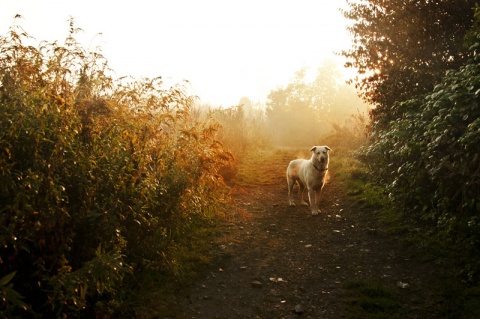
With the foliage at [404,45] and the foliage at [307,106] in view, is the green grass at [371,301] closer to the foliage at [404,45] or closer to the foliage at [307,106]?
the foliage at [404,45]

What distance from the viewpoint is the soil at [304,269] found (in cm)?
448

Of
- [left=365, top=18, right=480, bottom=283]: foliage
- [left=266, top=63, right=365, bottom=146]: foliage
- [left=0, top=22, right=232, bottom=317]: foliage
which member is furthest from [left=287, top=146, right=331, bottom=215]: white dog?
[left=266, top=63, right=365, bottom=146]: foliage

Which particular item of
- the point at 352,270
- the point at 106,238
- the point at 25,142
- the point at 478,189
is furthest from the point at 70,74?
the point at 478,189

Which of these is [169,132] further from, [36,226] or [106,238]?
[36,226]

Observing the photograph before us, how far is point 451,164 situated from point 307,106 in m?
34.0

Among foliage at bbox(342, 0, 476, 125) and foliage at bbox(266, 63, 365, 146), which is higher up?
foliage at bbox(266, 63, 365, 146)

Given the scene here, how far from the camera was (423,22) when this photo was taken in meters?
8.55

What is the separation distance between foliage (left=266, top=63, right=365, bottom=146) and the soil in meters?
27.4

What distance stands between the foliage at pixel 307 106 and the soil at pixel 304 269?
27.4 metres

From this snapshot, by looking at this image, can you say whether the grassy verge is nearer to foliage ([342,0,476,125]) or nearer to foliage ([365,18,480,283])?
foliage ([365,18,480,283])

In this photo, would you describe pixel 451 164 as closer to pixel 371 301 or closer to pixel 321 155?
pixel 371 301

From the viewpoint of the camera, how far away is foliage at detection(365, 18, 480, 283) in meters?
4.94

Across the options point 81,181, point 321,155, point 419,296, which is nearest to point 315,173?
point 321,155

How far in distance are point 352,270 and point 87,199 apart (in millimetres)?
3691
